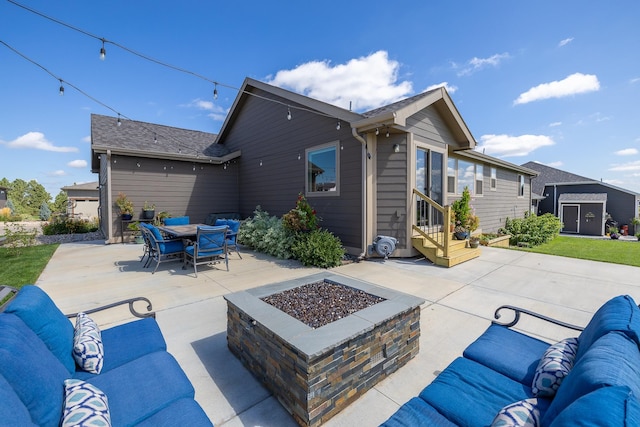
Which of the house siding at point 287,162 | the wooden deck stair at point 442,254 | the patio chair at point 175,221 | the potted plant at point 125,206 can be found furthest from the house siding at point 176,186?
the wooden deck stair at point 442,254

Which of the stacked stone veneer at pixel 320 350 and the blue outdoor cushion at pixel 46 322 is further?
the stacked stone veneer at pixel 320 350

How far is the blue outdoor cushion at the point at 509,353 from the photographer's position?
1796 millimetres

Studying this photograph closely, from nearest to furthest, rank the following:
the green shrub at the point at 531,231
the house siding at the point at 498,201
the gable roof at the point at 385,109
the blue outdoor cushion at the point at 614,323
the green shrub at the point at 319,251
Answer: the blue outdoor cushion at the point at 614,323 < the gable roof at the point at 385,109 < the green shrub at the point at 319,251 < the green shrub at the point at 531,231 < the house siding at the point at 498,201

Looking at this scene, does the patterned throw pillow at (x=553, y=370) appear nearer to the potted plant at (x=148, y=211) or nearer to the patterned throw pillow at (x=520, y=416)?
the patterned throw pillow at (x=520, y=416)

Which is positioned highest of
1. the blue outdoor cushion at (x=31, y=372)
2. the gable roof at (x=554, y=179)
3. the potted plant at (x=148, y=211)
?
the gable roof at (x=554, y=179)

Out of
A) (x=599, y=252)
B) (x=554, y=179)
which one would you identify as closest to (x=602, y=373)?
(x=599, y=252)

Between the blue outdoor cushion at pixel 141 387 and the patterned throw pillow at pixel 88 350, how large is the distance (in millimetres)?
85

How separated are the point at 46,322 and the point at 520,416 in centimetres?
266

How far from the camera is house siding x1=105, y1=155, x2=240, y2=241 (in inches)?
377

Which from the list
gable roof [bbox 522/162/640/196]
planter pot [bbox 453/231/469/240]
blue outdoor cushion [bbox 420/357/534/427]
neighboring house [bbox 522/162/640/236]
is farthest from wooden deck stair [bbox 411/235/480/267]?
gable roof [bbox 522/162/640/196]

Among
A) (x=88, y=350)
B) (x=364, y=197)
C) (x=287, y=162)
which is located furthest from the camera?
(x=287, y=162)

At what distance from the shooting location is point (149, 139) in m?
10.9

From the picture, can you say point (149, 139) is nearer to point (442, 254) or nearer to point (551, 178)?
point (442, 254)

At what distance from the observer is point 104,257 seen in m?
7.34
